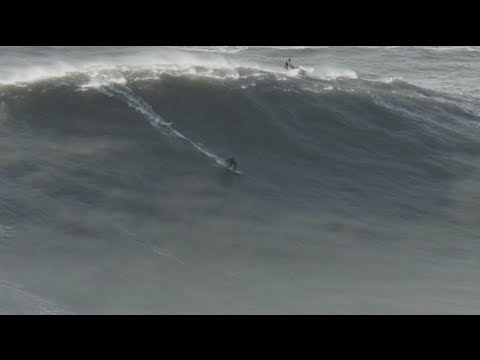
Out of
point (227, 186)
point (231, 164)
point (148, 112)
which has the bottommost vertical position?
point (227, 186)

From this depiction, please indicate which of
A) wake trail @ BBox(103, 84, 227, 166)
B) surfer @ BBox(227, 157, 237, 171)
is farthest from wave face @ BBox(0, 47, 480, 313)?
surfer @ BBox(227, 157, 237, 171)

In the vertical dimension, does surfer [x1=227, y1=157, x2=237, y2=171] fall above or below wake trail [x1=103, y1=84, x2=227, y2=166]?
below

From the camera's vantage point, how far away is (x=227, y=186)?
2264 centimetres

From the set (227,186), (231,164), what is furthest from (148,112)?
(227,186)

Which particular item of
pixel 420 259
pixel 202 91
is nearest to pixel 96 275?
pixel 420 259

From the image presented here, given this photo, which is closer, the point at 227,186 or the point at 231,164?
the point at 227,186

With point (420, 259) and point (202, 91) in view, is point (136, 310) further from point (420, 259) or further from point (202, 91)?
point (202, 91)

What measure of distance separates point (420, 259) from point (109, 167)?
12.2 m

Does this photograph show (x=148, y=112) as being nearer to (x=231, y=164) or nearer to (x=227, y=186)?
Answer: (x=231, y=164)

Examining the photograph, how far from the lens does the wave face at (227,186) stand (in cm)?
1725

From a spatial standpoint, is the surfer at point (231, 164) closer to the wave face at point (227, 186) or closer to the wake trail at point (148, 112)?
the wave face at point (227, 186)

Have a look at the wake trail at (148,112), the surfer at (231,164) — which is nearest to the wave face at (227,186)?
the wake trail at (148,112)

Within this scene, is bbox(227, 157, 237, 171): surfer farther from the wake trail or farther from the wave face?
the wake trail

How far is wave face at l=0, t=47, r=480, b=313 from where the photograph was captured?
17.2m
